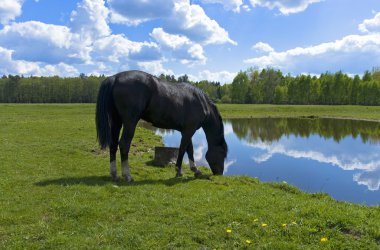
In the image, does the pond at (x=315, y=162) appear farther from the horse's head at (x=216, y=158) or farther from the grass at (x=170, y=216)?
the grass at (x=170, y=216)

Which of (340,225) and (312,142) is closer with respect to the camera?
(340,225)

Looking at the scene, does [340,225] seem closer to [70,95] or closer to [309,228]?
[309,228]

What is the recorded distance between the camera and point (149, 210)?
299 inches

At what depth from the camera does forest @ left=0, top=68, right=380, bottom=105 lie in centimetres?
9300

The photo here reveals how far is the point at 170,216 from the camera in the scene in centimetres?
721

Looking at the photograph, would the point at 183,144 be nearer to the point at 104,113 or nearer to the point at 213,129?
the point at 213,129

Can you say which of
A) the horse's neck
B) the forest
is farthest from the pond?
the forest

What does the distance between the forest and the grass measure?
215 feet

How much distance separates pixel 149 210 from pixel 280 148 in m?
19.1

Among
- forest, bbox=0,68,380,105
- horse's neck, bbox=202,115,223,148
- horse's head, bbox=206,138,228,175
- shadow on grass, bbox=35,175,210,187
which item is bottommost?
shadow on grass, bbox=35,175,210,187

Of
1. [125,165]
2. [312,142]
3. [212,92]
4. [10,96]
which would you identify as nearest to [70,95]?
[10,96]

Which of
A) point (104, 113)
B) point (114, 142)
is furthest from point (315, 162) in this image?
point (104, 113)

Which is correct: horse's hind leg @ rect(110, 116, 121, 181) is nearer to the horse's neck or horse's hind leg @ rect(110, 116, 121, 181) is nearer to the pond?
the horse's neck

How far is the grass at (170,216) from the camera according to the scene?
5961 millimetres
